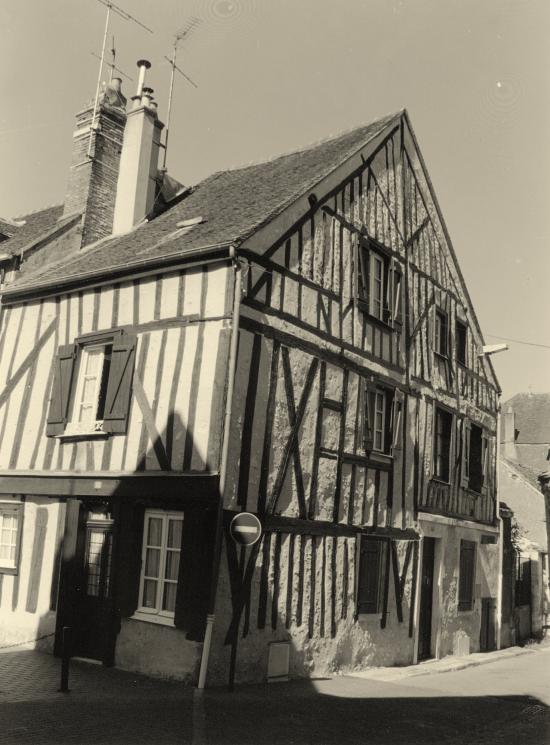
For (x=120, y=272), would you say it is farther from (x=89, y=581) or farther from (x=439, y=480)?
(x=439, y=480)

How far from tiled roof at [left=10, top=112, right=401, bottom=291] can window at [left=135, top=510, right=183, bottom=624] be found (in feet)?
11.5

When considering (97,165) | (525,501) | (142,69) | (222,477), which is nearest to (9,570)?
(222,477)

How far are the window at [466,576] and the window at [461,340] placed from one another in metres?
3.87

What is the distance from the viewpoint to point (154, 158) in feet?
44.8

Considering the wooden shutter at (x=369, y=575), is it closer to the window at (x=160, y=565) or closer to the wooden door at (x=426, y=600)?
the wooden door at (x=426, y=600)

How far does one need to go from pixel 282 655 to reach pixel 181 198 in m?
8.40

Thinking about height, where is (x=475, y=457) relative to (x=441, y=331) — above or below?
below

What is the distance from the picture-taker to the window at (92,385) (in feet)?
33.1

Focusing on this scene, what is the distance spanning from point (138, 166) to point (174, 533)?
7.04 meters

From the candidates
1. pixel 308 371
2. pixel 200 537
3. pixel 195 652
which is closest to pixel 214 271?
pixel 308 371

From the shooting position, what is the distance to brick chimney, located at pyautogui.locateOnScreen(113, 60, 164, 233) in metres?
13.4

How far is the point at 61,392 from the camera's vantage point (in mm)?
10773

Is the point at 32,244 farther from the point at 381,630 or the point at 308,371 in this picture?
the point at 381,630

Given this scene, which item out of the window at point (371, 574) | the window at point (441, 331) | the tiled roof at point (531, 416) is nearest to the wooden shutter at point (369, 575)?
the window at point (371, 574)
